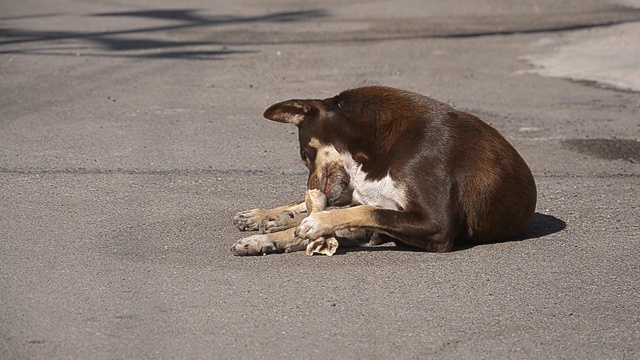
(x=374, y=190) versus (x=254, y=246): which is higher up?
(x=374, y=190)

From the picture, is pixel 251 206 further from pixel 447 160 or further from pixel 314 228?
pixel 447 160

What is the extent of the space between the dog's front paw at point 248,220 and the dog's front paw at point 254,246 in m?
0.43

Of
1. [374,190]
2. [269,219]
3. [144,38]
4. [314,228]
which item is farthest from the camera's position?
[144,38]

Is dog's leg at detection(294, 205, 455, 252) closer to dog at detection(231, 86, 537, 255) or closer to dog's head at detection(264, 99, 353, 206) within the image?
dog at detection(231, 86, 537, 255)

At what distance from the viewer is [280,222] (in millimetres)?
6824

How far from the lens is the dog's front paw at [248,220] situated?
687 cm

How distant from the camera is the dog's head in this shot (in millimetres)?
6582

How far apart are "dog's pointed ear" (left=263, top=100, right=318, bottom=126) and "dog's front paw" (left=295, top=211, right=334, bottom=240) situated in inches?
28.4

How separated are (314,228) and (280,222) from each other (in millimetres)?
641

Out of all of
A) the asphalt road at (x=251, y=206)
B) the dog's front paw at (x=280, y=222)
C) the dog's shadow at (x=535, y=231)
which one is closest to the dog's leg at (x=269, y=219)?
the dog's front paw at (x=280, y=222)

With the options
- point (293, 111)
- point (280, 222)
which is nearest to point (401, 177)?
point (293, 111)

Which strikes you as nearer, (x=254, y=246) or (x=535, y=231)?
(x=254, y=246)

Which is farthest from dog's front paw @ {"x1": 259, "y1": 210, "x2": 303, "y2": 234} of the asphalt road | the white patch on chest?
the white patch on chest

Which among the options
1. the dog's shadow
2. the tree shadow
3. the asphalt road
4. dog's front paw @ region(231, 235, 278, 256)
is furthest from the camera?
the tree shadow
